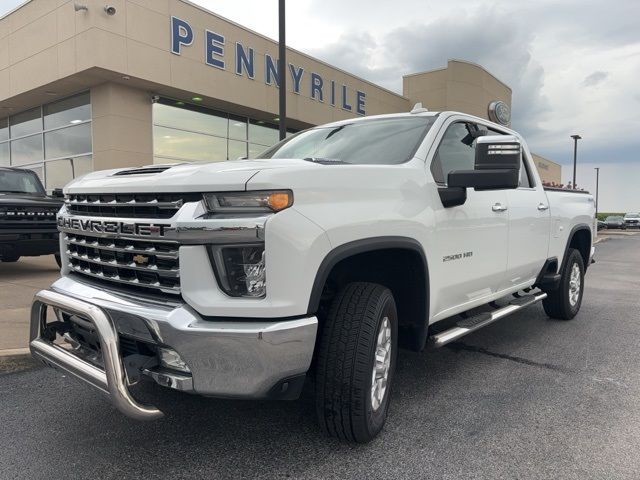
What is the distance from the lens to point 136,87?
13570 millimetres

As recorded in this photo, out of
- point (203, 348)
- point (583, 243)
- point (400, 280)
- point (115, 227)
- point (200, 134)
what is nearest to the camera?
point (203, 348)

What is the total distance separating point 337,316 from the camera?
269 cm

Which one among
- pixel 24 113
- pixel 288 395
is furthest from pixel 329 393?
pixel 24 113

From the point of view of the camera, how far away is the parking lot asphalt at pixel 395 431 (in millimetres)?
2627

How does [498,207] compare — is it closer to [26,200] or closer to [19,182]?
[26,200]

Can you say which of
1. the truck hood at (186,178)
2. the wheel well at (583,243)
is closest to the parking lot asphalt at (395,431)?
the truck hood at (186,178)

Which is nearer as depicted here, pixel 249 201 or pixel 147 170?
pixel 249 201

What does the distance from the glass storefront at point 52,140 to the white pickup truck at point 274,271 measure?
1229cm

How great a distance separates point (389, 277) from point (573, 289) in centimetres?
382

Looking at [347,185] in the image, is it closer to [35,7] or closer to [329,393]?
[329,393]

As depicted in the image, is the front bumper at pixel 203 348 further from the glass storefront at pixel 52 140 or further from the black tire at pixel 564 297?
Result: the glass storefront at pixel 52 140

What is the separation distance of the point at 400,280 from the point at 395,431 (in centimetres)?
89

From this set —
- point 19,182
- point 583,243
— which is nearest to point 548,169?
point 583,243

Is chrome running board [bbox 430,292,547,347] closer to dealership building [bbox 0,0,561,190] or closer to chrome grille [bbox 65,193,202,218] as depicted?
chrome grille [bbox 65,193,202,218]
